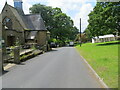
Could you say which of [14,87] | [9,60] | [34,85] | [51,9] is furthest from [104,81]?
[51,9]

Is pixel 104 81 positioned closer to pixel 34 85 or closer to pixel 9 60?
pixel 34 85

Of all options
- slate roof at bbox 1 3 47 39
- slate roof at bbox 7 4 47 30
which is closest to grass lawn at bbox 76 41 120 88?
slate roof at bbox 1 3 47 39

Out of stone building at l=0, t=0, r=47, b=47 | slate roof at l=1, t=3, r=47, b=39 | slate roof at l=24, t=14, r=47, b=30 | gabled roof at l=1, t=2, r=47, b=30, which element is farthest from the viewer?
slate roof at l=24, t=14, r=47, b=30

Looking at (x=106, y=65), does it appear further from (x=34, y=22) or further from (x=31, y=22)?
(x=31, y=22)

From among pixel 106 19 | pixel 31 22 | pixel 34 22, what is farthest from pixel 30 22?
pixel 106 19

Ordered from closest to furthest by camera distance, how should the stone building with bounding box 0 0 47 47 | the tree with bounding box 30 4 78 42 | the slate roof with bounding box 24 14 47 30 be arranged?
the stone building with bounding box 0 0 47 47, the slate roof with bounding box 24 14 47 30, the tree with bounding box 30 4 78 42

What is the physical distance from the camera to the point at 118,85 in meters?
7.98

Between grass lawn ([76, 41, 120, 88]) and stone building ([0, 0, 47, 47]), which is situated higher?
stone building ([0, 0, 47, 47])

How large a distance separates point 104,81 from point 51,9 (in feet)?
219

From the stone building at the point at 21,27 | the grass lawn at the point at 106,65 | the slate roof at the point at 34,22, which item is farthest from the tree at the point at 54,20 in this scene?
the grass lawn at the point at 106,65

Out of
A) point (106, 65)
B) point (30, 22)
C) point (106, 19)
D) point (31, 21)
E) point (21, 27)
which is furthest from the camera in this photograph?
point (31, 21)

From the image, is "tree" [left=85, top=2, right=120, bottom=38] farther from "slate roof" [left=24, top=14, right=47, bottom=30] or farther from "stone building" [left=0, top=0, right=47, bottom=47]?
"stone building" [left=0, top=0, right=47, bottom=47]

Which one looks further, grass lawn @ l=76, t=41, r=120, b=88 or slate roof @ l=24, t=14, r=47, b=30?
slate roof @ l=24, t=14, r=47, b=30

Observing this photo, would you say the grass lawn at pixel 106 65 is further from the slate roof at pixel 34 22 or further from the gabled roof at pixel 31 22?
the slate roof at pixel 34 22
